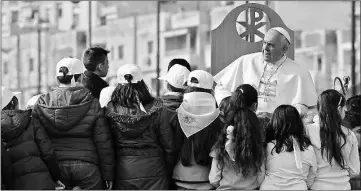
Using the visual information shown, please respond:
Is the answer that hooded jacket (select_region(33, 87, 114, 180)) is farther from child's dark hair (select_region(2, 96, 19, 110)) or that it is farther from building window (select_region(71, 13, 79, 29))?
building window (select_region(71, 13, 79, 29))

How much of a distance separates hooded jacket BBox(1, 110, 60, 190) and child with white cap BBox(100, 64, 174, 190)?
0.70 metres

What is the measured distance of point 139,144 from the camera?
25.0 ft

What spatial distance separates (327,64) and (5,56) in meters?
21.8

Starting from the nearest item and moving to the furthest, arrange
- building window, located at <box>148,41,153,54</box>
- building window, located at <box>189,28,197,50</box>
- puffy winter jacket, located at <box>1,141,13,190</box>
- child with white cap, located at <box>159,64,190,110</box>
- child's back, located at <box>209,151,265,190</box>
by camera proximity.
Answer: puffy winter jacket, located at <box>1,141,13,190</box> < child's back, located at <box>209,151,265,190</box> < child with white cap, located at <box>159,64,190,110</box> < building window, located at <box>189,28,197,50</box> < building window, located at <box>148,41,153,54</box>

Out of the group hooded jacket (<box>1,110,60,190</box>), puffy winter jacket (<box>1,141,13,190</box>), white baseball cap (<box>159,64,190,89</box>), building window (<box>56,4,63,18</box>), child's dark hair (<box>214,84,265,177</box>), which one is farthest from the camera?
building window (<box>56,4,63,18</box>)

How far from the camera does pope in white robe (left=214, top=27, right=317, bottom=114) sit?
29.6 ft

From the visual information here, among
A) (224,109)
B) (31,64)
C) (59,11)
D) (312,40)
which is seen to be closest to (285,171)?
(224,109)

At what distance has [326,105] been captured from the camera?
770 centimetres

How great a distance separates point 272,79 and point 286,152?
5.88 ft

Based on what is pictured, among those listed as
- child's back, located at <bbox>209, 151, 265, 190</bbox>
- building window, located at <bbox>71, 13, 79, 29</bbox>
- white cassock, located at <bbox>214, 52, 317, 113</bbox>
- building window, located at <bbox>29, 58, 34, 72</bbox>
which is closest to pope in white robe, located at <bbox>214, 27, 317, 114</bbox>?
white cassock, located at <bbox>214, 52, 317, 113</bbox>

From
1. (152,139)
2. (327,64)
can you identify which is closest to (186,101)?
(152,139)

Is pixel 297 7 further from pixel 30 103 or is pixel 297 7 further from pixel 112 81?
pixel 30 103

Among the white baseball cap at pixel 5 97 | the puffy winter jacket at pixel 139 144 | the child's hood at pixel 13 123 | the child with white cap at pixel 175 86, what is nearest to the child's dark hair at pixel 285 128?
the puffy winter jacket at pixel 139 144

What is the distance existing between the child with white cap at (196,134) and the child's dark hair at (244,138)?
0.56 ft
